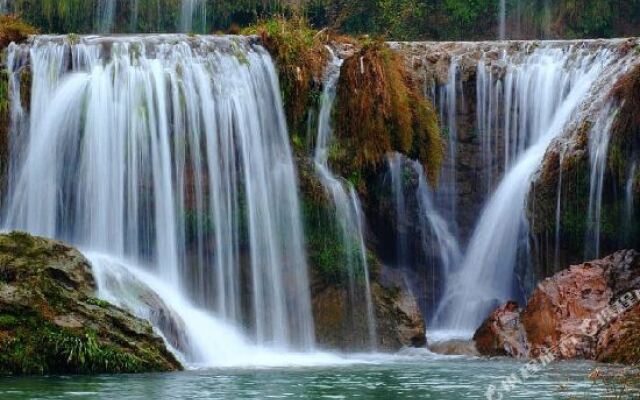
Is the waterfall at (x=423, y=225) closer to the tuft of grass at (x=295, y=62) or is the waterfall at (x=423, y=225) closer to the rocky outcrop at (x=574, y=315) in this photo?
the tuft of grass at (x=295, y=62)

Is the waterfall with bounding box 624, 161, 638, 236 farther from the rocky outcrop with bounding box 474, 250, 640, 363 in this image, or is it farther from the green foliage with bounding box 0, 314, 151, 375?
the green foliage with bounding box 0, 314, 151, 375

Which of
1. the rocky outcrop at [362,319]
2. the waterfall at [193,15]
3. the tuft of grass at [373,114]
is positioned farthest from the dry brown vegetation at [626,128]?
the waterfall at [193,15]

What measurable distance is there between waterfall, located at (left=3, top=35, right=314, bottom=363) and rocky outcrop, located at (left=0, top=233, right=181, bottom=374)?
327cm

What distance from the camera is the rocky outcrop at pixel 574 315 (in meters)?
21.6

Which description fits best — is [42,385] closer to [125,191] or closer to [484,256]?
[125,191]

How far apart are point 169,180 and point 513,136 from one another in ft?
25.9

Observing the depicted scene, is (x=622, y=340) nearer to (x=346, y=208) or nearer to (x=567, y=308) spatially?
(x=567, y=308)

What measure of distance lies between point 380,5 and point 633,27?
22.4 feet

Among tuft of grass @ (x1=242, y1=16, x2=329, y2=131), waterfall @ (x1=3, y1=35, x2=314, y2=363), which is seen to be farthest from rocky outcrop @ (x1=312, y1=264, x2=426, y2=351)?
tuft of grass @ (x1=242, y1=16, x2=329, y2=131)

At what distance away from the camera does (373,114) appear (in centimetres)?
2530

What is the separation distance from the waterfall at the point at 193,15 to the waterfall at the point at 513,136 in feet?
33.0

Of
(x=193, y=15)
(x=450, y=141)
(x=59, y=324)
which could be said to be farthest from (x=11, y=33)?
(x=193, y=15)

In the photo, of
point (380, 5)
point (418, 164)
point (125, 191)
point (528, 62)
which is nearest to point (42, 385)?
point (125, 191)

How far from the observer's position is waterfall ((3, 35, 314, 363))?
23.2 meters
